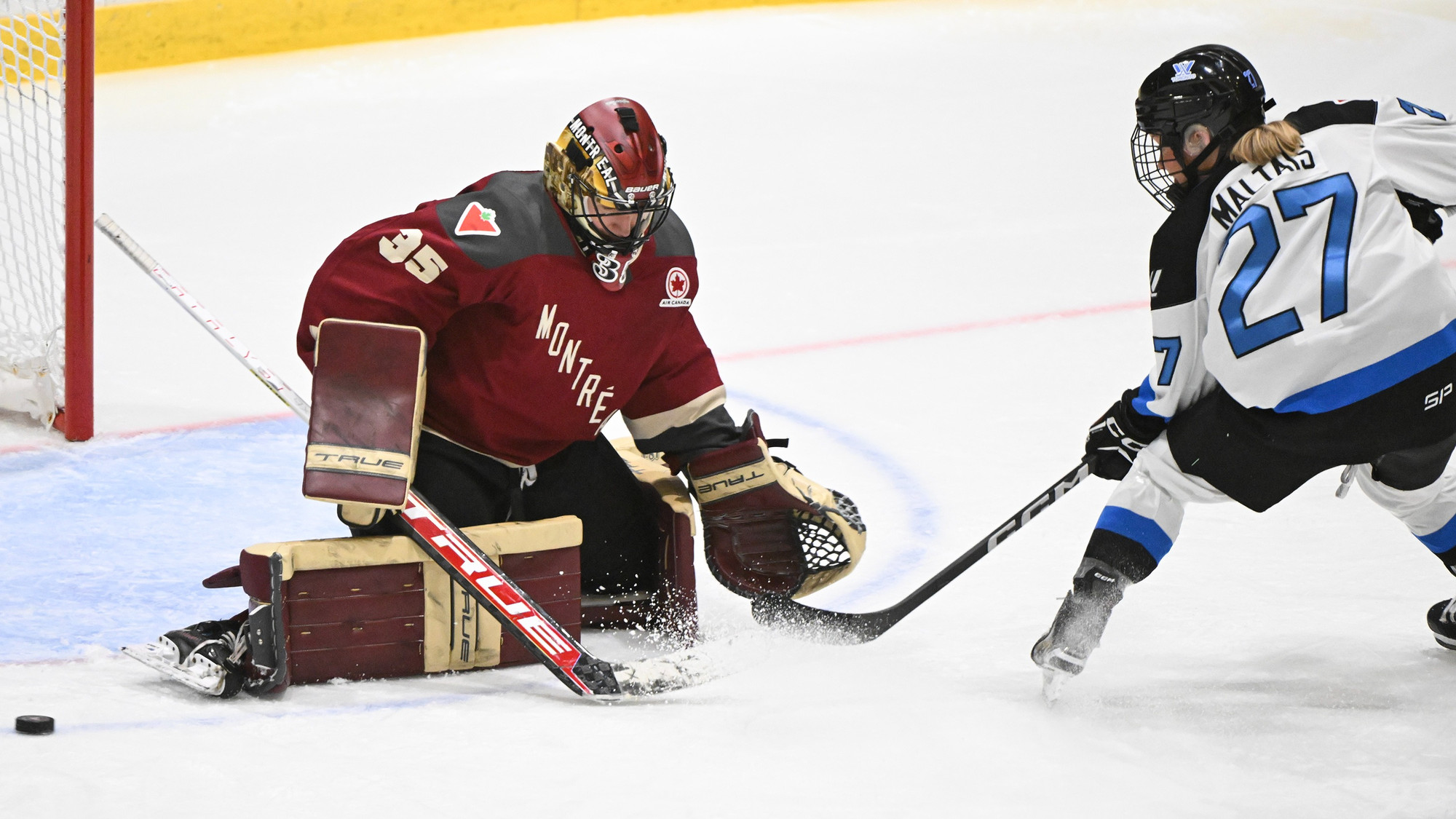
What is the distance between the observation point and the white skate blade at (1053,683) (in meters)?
2.35

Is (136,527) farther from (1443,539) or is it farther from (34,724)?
Answer: (1443,539)

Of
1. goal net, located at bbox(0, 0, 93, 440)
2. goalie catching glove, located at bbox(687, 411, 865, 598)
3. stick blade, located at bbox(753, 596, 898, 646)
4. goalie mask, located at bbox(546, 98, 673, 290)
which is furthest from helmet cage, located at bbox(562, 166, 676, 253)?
goal net, located at bbox(0, 0, 93, 440)

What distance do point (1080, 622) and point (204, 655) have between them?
4.32 ft

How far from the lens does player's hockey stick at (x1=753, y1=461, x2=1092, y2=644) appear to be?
2.56m

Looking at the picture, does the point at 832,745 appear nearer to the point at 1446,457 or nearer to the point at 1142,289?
the point at 1446,457

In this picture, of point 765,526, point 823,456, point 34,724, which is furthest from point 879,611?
point 34,724

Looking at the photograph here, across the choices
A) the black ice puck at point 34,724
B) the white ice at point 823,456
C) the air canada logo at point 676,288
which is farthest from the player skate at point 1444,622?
the black ice puck at point 34,724

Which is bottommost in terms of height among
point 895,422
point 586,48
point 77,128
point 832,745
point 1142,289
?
point 832,745

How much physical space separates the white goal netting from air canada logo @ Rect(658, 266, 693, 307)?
1786 millimetres

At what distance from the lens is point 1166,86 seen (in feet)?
7.57

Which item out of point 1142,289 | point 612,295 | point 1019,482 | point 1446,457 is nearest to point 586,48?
point 1142,289

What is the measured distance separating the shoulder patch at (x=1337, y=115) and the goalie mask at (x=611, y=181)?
0.95 metres

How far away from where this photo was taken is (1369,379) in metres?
2.23

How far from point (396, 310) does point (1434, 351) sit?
1.53 meters
